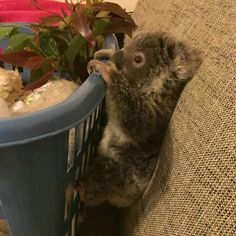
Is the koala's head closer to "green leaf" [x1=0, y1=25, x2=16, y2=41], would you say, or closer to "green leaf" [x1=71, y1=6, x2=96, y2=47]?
"green leaf" [x1=71, y1=6, x2=96, y2=47]

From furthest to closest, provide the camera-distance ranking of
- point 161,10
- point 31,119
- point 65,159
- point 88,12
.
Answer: point 161,10, point 88,12, point 65,159, point 31,119

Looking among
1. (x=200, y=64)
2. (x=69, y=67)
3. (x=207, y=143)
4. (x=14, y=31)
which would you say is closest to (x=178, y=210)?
(x=207, y=143)

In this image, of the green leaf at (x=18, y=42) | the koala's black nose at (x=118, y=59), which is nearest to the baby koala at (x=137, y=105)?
the koala's black nose at (x=118, y=59)

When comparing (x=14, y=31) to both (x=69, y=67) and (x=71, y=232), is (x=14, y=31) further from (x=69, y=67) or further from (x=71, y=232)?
(x=71, y=232)

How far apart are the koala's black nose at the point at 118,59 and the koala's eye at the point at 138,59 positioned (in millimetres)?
29

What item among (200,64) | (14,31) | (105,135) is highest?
(200,64)

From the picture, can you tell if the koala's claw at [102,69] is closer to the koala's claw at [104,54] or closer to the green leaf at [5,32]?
the koala's claw at [104,54]

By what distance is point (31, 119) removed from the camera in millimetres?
394

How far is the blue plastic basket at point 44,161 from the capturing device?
401 millimetres

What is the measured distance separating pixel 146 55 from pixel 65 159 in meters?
0.22

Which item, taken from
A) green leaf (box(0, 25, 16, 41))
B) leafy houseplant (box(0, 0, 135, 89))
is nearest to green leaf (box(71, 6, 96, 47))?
leafy houseplant (box(0, 0, 135, 89))

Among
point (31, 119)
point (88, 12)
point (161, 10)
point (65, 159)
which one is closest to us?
point (31, 119)

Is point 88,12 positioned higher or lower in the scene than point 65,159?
higher

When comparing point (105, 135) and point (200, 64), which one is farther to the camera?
point (105, 135)
